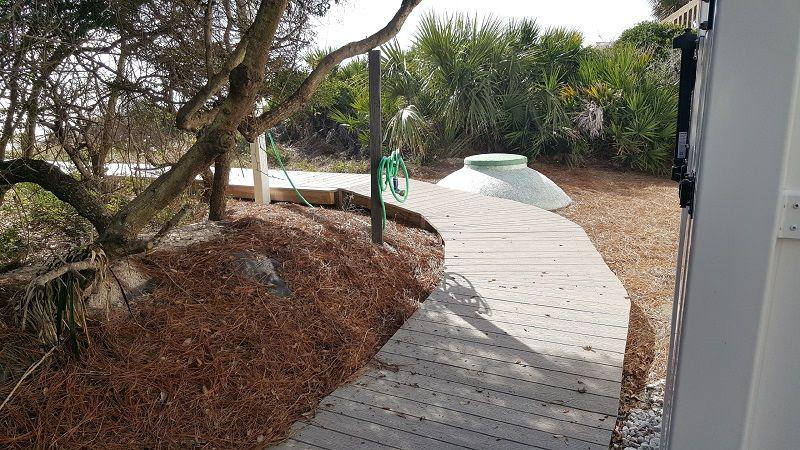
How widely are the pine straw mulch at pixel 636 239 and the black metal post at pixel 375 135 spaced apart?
2188 mm

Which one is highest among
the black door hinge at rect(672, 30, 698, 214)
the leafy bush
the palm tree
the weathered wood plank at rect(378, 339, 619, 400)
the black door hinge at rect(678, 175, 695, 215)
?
the palm tree

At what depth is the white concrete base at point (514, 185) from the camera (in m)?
7.93

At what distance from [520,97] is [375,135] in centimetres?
668

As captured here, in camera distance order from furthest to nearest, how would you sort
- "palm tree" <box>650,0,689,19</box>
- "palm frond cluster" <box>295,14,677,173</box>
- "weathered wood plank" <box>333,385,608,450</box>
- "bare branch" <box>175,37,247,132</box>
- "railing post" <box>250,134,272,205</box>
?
1. "palm tree" <box>650,0,689,19</box>
2. "palm frond cluster" <box>295,14,677,173</box>
3. "railing post" <box>250,134,272,205</box>
4. "bare branch" <box>175,37,247,132</box>
5. "weathered wood plank" <box>333,385,608,450</box>

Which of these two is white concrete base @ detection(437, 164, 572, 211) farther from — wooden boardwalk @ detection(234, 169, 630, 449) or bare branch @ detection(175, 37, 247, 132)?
bare branch @ detection(175, 37, 247, 132)

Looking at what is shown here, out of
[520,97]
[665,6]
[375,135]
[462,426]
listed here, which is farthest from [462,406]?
[665,6]

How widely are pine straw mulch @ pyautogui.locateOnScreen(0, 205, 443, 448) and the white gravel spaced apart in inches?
52.5

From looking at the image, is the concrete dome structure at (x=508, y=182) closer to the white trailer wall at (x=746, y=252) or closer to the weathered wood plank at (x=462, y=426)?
the weathered wood plank at (x=462, y=426)

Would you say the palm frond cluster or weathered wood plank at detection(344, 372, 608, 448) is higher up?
the palm frond cluster

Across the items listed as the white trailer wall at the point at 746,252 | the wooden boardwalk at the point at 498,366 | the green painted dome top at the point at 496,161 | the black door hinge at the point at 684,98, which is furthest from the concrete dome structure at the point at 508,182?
the white trailer wall at the point at 746,252

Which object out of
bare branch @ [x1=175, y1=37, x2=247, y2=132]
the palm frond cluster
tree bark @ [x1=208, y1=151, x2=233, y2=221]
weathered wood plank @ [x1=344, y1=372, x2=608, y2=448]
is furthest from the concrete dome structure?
weathered wood plank @ [x1=344, y1=372, x2=608, y2=448]

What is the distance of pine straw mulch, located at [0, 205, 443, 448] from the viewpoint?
236cm

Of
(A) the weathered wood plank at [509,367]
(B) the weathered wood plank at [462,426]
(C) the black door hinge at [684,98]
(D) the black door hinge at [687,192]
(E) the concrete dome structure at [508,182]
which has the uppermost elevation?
(C) the black door hinge at [684,98]

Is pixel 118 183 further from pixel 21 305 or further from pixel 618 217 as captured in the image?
pixel 618 217
